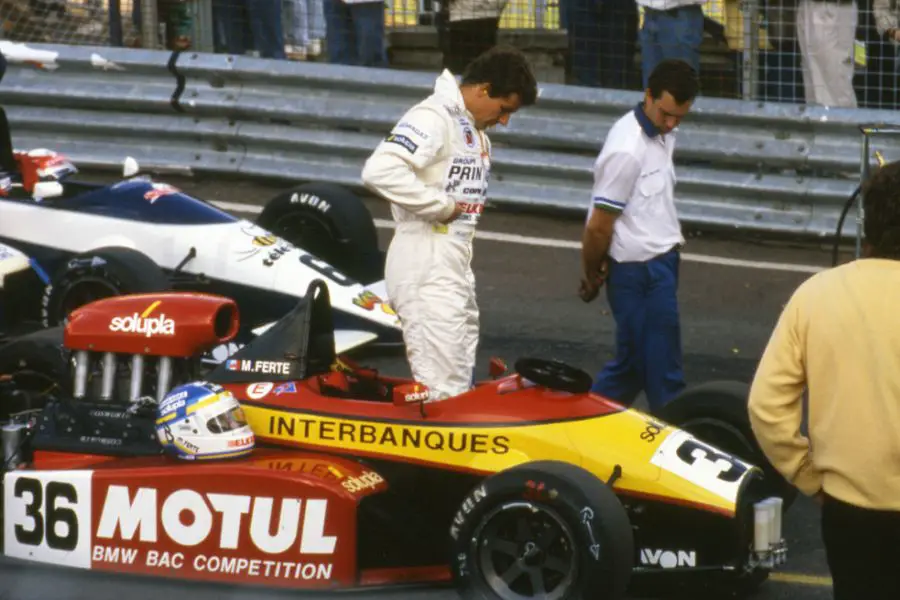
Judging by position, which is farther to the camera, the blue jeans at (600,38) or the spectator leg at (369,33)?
the spectator leg at (369,33)

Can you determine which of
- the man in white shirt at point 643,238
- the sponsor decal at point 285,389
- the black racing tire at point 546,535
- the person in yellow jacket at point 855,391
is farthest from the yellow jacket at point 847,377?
the man in white shirt at point 643,238

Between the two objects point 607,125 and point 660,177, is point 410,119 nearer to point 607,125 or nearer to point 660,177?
point 660,177

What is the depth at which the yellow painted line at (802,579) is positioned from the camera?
6.35m

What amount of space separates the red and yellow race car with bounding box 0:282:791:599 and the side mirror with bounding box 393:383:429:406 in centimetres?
1

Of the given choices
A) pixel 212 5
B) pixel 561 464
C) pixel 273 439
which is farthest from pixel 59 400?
pixel 212 5

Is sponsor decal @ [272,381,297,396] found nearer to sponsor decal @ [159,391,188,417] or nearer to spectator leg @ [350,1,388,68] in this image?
sponsor decal @ [159,391,188,417]

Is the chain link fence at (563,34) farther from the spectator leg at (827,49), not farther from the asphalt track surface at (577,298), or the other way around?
the asphalt track surface at (577,298)

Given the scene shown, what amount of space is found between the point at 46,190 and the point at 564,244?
3.31 meters

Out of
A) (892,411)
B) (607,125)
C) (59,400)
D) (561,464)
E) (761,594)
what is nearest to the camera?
(892,411)

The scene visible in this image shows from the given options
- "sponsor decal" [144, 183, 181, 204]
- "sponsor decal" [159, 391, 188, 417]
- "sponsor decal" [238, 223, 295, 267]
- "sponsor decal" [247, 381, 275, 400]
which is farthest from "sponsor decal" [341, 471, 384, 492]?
"sponsor decal" [144, 183, 181, 204]

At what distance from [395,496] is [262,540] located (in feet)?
1.51

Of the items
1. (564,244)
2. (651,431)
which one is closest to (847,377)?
(651,431)

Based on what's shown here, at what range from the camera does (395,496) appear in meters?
6.09

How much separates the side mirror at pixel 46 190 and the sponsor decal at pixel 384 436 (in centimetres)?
346
